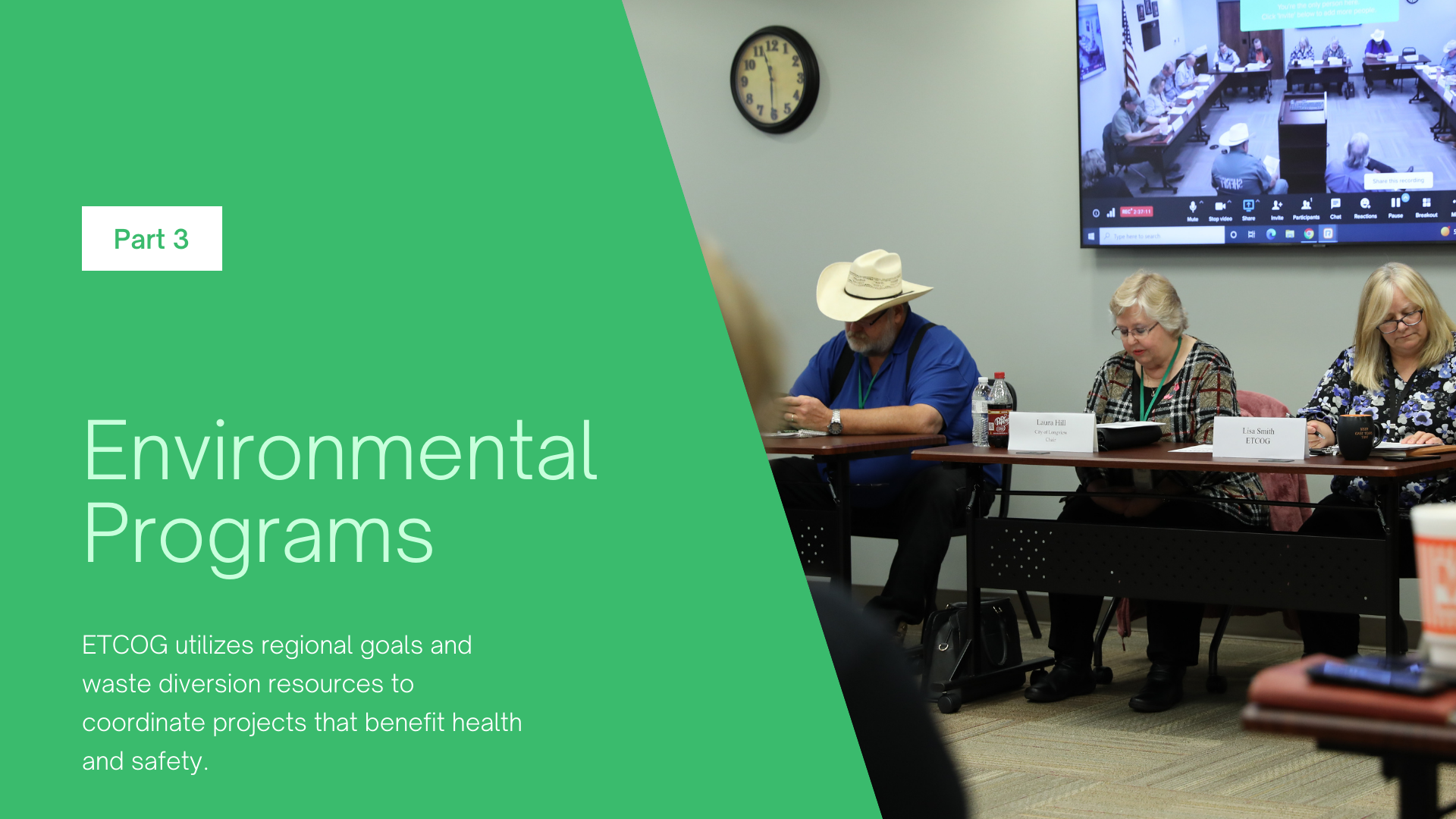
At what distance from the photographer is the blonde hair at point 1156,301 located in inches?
160

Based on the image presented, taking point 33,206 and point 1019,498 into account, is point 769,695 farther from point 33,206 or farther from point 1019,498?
point 1019,498

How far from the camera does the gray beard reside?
4563 millimetres

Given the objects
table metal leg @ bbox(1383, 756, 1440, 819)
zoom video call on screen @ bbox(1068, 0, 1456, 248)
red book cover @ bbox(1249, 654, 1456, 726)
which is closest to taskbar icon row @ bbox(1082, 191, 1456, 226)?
zoom video call on screen @ bbox(1068, 0, 1456, 248)

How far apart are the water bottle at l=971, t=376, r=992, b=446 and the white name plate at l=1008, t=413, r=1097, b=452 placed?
241 millimetres

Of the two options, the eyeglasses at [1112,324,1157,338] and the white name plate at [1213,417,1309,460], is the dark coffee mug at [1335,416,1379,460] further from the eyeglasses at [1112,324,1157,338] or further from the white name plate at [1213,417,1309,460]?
the eyeglasses at [1112,324,1157,338]

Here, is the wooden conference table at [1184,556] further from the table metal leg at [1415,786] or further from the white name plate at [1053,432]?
the table metal leg at [1415,786]

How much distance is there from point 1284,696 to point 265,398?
116cm

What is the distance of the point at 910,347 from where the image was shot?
14.9 feet

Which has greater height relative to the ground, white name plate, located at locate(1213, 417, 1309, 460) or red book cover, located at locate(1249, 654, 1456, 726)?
white name plate, located at locate(1213, 417, 1309, 460)

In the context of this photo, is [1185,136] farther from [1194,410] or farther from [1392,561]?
[1392,561]

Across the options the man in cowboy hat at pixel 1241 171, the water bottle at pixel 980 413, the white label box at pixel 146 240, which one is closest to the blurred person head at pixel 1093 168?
the man in cowboy hat at pixel 1241 171

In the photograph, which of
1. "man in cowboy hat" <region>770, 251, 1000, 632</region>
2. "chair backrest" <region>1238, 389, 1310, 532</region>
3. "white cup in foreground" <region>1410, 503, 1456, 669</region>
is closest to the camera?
"white cup in foreground" <region>1410, 503, 1456, 669</region>

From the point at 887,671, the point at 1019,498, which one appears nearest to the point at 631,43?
the point at 887,671

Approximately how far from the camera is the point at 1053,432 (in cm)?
378
